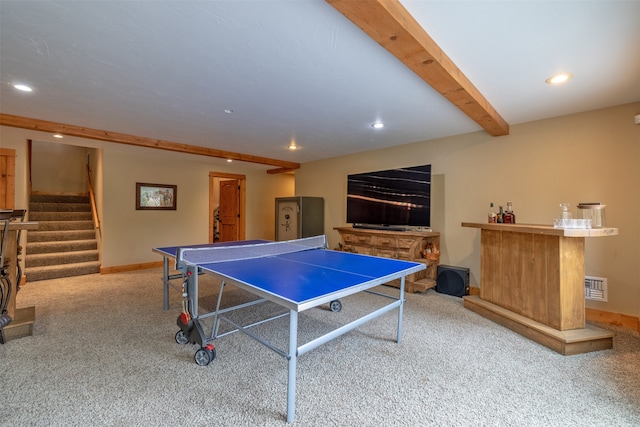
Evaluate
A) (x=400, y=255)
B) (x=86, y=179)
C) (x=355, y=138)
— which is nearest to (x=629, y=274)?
(x=400, y=255)

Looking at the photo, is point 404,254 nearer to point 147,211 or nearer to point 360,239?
point 360,239

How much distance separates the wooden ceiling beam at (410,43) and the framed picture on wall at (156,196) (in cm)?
558

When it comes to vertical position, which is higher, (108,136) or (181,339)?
(108,136)

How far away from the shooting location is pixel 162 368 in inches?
80.7

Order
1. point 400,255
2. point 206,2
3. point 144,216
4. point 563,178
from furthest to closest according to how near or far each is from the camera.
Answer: point 144,216 → point 400,255 → point 563,178 → point 206,2

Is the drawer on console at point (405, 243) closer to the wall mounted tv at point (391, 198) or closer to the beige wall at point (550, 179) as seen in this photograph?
the wall mounted tv at point (391, 198)

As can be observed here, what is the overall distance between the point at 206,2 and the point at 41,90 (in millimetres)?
2306

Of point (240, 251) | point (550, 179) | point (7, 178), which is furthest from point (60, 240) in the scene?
point (550, 179)

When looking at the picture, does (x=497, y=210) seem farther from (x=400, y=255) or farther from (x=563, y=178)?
(x=400, y=255)

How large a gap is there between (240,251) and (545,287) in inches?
116

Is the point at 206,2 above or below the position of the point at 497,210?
above

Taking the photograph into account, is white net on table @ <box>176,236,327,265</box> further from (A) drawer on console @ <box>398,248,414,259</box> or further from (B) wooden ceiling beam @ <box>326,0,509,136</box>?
(B) wooden ceiling beam @ <box>326,0,509,136</box>

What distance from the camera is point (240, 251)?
8.75ft

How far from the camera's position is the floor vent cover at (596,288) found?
3.04 m
